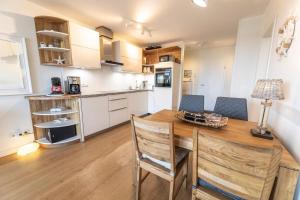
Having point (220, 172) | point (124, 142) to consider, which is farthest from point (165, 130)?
point (124, 142)

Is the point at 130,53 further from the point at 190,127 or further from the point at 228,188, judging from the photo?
the point at 228,188

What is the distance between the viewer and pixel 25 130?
2215 millimetres

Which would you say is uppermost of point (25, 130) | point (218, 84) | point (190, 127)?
point (218, 84)

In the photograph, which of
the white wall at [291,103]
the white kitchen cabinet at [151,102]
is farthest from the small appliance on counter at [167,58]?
the white wall at [291,103]

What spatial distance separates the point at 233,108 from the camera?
1779 millimetres

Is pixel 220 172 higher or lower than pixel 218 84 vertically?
lower

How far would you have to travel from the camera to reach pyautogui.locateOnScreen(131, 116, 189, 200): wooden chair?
0.96 m

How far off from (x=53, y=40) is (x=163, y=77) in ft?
9.29

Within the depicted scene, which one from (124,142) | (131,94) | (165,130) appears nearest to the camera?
(165,130)

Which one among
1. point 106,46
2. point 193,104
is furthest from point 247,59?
point 106,46

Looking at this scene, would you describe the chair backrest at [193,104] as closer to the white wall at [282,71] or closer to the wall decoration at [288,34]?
the white wall at [282,71]

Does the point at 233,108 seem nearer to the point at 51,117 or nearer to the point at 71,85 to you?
the point at 71,85

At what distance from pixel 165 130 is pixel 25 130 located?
2576mm

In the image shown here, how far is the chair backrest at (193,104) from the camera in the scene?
79.4 inches
